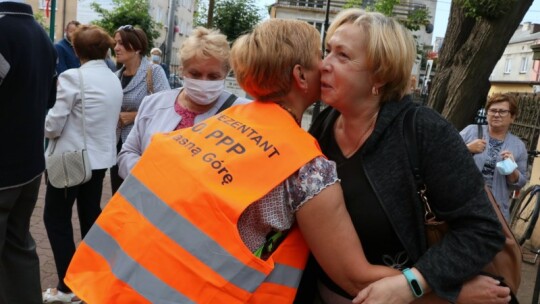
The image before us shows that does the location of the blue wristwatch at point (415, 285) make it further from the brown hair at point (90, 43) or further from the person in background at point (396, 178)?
the brown hair at point (90, 43)

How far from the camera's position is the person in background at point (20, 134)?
3.02m

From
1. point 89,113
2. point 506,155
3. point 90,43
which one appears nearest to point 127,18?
point 90,43

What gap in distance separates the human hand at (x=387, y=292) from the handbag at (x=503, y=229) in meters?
0.19

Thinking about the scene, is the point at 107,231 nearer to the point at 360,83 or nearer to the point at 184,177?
the point at 184,177

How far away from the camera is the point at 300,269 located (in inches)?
64.9

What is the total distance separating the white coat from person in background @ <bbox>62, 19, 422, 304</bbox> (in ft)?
7.59

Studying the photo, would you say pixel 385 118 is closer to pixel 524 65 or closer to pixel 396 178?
pixel 396 178

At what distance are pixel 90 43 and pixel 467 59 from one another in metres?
3.60

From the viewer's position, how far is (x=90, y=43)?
13.0 feet

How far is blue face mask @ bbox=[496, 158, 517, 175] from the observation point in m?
4.68

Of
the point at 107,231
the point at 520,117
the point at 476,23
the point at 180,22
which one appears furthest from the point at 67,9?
the point at 107,231

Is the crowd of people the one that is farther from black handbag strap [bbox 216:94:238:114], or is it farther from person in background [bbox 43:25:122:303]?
person in background [bbox 43:25:122:303]

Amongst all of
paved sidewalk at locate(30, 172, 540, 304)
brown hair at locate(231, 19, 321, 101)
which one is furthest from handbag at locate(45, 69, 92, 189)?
brown hair at locate(231, 19, 321, 101)

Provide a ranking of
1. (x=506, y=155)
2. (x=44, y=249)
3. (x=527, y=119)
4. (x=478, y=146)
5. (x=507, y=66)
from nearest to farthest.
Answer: (x=478, y=146) < (x=506, y=155) < (x=44, y=249) < (x=527, y=119) < (x=507, y=66)
